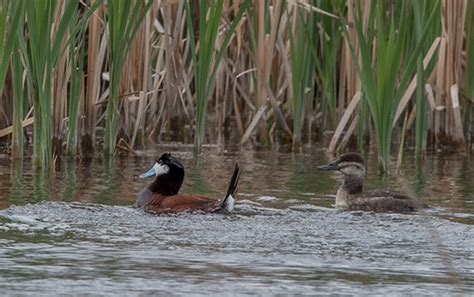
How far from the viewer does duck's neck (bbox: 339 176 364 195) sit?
10.1 m

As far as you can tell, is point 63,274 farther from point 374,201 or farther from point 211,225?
point 374,201

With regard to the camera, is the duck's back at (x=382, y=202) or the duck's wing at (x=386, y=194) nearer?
the duck's back at (x=382, y=202)

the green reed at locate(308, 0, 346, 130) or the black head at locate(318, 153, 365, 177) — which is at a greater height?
the green reed at locate(308, 0, 346, 130)

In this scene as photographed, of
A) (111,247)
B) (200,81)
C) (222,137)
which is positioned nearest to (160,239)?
(111,247)

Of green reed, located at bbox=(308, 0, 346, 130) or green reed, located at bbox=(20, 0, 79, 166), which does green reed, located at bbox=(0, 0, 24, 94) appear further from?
green reed, located at bbox=(308, 0, 346, 130)

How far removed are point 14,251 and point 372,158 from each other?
223 inches

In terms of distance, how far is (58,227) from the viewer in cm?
840

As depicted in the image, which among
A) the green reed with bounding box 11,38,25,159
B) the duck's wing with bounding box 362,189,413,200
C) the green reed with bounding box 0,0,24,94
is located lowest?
the duck's wing with bounding box 362,189,413,200

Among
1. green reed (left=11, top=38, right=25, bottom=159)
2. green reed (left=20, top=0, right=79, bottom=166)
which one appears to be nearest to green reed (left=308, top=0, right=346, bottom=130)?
green reed (left=20, top=0, right=79, bottom=166)

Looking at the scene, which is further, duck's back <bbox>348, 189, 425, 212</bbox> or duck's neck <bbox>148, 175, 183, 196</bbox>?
duck's neck <bbox>148, 175, 183, 196</bbox>

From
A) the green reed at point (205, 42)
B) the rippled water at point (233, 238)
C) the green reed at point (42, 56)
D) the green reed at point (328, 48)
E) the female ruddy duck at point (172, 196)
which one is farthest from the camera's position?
the green reed at point (328, 48)

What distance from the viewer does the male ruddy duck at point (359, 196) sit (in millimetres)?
9517

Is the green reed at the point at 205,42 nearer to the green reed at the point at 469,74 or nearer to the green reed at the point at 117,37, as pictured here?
the green reed at the point at 117,37

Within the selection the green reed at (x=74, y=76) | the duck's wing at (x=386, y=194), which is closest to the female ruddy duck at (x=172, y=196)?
the duck's wing at (x=386, y=194)
